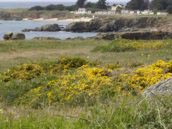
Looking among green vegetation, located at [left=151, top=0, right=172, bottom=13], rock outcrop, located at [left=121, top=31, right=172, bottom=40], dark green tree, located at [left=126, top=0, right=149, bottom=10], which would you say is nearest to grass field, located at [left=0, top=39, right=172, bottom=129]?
rock outcrop, located at [left=121, top=31, right=172, bottom=40]

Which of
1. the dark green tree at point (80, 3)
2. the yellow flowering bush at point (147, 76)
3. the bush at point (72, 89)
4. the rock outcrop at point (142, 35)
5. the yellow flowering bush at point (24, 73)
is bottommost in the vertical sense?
the dark green tree at point (80, 3)

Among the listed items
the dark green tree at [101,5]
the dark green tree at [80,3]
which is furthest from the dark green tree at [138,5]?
the dark green tree at [80,3]

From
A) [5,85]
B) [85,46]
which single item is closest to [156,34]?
[85,46]

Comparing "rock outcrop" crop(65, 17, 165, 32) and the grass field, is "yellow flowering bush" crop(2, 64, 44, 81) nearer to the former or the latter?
the grass field

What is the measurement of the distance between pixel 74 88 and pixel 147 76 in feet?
5.21

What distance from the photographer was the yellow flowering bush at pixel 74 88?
1111 centimetres

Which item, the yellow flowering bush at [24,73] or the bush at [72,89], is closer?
the bush at [72,89]

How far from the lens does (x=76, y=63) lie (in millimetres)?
17188

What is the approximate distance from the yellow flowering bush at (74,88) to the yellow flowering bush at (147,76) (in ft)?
1.43

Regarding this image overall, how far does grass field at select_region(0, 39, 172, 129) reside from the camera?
18.6 ft

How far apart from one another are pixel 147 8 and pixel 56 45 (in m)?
109

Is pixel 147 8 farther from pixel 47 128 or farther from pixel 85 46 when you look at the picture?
pixel 47 128

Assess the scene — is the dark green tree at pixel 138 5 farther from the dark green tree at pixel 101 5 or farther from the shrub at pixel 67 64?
the shrub at pixel 67 64

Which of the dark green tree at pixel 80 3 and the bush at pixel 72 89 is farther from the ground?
the bush at pixel 72 89
